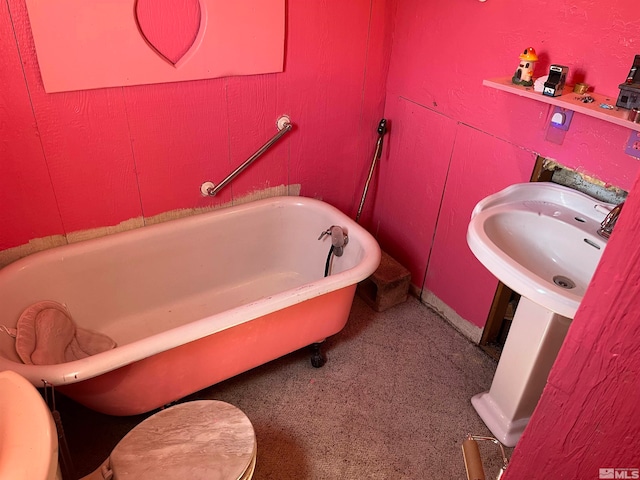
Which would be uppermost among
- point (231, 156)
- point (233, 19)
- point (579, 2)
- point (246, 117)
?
point (579, 2)

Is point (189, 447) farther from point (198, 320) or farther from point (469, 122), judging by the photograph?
point (469, 122)

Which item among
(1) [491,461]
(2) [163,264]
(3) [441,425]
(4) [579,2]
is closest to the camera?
(4) [579,2]

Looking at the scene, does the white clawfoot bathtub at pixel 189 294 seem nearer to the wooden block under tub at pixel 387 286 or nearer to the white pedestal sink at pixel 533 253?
the wooden block under tub at pixel 387 286

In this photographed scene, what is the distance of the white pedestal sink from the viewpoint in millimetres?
1536

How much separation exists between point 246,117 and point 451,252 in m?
1.11

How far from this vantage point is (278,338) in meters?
1.81

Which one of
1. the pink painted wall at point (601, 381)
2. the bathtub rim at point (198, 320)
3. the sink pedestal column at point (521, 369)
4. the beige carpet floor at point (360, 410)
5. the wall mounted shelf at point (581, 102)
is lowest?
the beige carpet floor at point (360, 410)

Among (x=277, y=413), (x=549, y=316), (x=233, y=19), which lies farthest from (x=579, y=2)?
(x=277, y=413)

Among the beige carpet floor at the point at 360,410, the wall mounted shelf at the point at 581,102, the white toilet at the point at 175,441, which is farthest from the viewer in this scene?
the beige carpet floor at the point at 360,410

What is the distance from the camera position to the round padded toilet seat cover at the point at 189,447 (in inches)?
48.6

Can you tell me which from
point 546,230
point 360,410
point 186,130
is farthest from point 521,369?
point 186,130

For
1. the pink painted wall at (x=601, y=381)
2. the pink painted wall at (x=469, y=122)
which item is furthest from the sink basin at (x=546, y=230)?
the pink painted wall at (x=601, y=381)

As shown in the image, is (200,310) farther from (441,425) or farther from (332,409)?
(441,425)

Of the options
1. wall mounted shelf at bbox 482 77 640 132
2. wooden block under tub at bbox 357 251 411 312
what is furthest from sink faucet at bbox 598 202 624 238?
wooden block under tub at bbox 357 251 411 312
